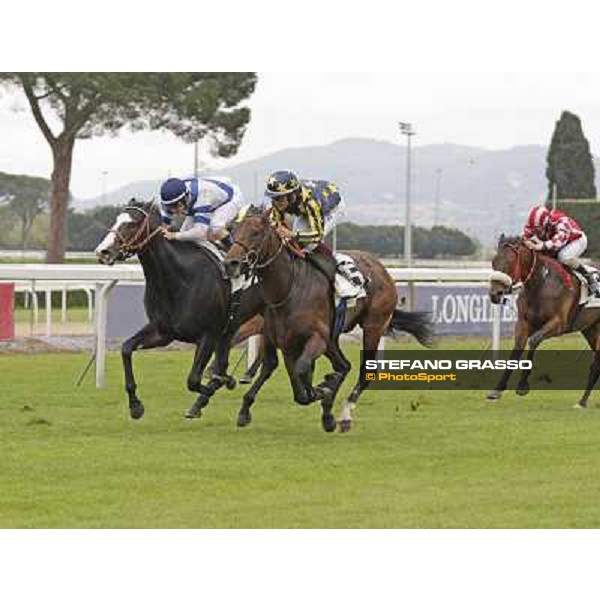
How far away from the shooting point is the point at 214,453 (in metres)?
8.20

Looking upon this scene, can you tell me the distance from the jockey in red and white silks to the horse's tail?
3.49 ft

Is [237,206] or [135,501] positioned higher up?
[237,206]

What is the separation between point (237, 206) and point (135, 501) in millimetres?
3478

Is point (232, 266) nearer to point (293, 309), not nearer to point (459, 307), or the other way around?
point (293, 309)

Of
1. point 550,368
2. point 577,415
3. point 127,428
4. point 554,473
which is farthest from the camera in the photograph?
point 550,368

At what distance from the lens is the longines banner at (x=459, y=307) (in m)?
17.3

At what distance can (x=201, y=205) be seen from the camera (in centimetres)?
952

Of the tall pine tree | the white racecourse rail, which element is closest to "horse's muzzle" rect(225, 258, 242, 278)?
the white racecourse rail

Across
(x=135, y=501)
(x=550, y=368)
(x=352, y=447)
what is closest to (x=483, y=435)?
(x=352, y=447)

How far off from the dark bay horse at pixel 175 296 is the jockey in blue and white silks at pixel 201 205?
0.38ft

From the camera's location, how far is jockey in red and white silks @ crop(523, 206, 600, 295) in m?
11.3

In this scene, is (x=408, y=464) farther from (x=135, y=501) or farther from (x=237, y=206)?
(x=237, y=206)

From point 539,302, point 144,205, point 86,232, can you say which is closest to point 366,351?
point 539,302

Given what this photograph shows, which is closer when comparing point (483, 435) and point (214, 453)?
point (214, 453)
